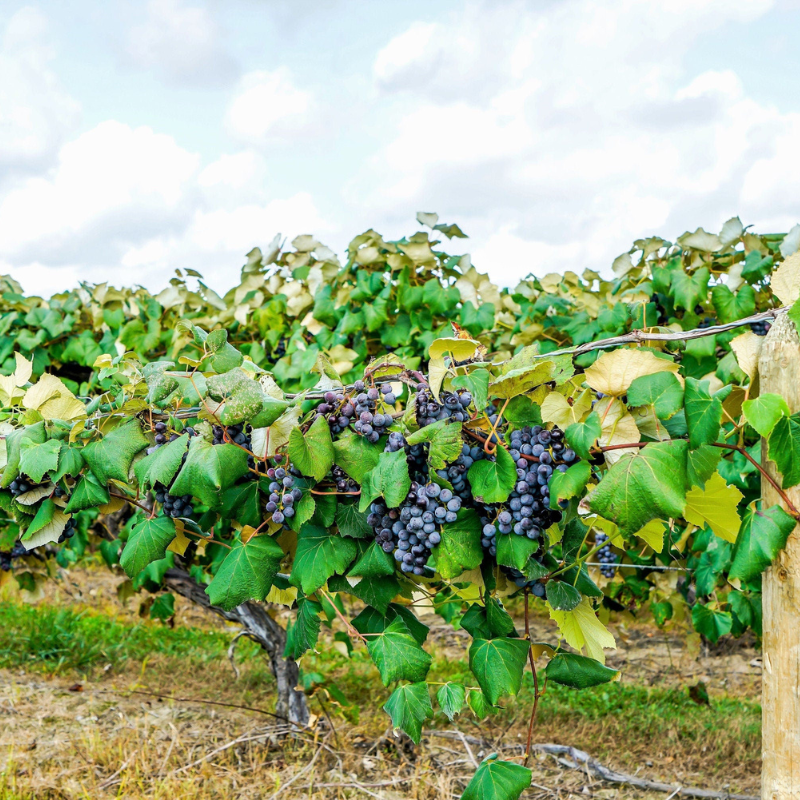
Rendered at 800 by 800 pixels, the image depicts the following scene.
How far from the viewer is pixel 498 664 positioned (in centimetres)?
149

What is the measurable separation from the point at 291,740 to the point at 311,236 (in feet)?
7.69

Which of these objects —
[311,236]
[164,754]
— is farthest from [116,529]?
[311,236]

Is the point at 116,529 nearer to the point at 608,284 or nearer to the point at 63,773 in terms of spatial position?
the point at 63,773

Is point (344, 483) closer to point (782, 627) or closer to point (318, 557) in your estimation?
point (318, 557)

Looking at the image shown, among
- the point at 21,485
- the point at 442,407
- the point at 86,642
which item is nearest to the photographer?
the point at 442,407

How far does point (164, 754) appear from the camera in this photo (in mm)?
2984

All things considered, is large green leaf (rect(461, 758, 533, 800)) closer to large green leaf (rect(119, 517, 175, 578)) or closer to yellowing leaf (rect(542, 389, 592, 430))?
yellowing leaf (rect(542, 389, 592, 430))

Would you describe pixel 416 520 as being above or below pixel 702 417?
below

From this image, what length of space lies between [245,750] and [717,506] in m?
2.38

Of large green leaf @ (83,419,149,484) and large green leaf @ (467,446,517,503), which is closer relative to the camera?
large green leaf @ (467,446,517,503)

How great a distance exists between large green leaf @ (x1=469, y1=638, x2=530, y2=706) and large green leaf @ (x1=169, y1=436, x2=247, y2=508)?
0.64 metres

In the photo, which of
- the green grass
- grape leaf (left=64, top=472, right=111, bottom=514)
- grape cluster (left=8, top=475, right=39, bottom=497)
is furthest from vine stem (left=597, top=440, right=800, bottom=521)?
the green grass

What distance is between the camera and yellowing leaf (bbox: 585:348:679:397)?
1310 millimetres

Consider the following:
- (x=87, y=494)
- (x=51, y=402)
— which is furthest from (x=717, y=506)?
(x=51, y=402)
